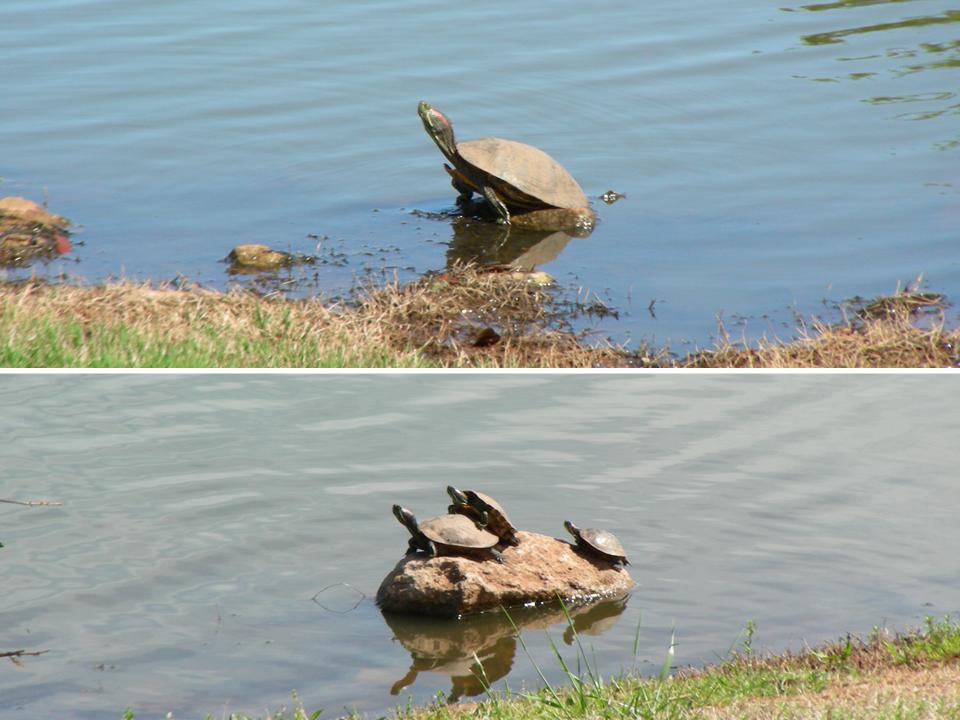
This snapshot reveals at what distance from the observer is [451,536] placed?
26.9 ft

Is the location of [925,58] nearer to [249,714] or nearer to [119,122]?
[119,122]

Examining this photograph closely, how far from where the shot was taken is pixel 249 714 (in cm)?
637

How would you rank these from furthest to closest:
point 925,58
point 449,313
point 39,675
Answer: point 925,58 → point 449,313 → point 39,675

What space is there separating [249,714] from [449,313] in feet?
10.9

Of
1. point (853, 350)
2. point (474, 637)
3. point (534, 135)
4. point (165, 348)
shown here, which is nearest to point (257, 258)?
point (165, 348)

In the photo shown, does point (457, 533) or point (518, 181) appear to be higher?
point (518, 181)

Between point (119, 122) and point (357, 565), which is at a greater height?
point (119, 122)

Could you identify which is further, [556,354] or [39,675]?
[556,354]

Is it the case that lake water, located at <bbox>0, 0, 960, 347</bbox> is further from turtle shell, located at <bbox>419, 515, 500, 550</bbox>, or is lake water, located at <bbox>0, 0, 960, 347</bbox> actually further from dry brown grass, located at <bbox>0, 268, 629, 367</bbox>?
turtle shell, located at <bbox>419, 515, 500, 550</bbox>

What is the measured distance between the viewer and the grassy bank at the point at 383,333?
7352mm

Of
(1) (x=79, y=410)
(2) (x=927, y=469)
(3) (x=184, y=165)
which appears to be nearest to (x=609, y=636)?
(2) (x=927, y=469)

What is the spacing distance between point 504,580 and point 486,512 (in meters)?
0.42

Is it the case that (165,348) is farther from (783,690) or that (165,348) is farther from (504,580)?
(783,690)

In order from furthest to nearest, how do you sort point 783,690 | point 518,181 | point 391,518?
point 518,181 < point 391,518 < point 783,690
